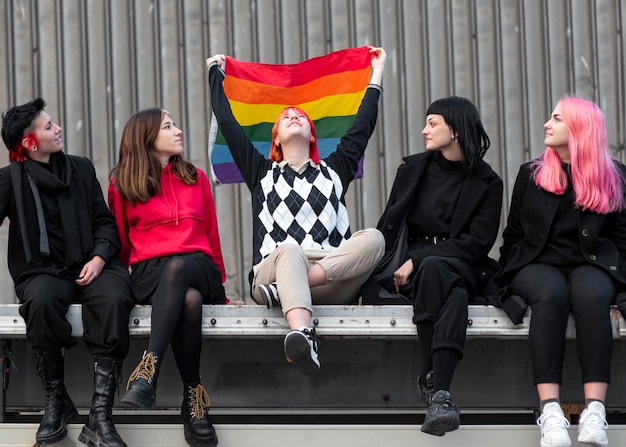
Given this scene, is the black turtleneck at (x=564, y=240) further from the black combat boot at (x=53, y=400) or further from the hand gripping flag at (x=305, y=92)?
the black combat boot at (x=53, y=400)

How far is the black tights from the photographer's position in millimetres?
4652

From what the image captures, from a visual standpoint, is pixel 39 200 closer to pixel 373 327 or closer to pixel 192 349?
pixel 192 349

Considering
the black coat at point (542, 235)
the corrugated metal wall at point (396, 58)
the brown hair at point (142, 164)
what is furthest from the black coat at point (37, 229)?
the corrugated metal wall at point (396, 58)

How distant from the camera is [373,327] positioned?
4754 mm

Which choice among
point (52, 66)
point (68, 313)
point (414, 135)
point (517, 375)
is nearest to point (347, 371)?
point (517, 375)

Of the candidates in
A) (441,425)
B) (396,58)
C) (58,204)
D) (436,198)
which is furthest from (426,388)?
(396,58)

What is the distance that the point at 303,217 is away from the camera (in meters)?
5.23

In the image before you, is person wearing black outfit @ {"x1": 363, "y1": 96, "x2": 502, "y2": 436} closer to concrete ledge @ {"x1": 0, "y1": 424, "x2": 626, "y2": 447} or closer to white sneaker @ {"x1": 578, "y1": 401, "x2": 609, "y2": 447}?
concrete ledge @ {"x1": 0, "y1": 424, "x2": 626, "y2": 447}

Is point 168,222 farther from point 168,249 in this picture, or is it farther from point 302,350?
point 302,350

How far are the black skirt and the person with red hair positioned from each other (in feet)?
0.56

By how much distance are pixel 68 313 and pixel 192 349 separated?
570 millimetres

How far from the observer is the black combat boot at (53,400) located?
467cm

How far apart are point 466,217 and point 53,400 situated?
2.00 meters

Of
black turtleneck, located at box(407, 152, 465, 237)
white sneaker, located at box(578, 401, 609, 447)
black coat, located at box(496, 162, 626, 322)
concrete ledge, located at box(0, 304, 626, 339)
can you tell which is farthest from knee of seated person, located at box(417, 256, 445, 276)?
white sneaker, located at box(578, 401, 609, 447)
